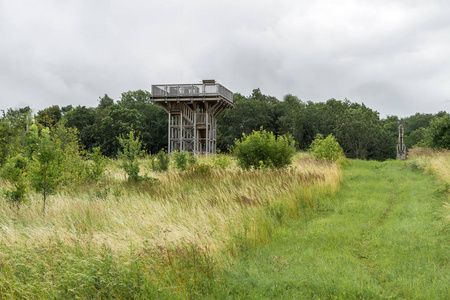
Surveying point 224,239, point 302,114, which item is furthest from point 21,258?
point 302,114

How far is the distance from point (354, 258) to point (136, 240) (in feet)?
13.5

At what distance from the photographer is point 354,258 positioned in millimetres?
7133

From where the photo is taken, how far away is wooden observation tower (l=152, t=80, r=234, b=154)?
122ft

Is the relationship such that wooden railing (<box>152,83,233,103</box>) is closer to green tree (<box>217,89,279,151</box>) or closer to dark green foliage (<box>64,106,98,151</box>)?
green tree (<box>217,89,279,151</box>)

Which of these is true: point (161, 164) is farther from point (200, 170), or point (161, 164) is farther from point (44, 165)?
point (44, 165)

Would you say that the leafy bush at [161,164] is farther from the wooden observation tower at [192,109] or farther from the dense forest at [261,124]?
the dense forest at [261,124]

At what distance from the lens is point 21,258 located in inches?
251

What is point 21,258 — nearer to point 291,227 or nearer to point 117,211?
point 117,211

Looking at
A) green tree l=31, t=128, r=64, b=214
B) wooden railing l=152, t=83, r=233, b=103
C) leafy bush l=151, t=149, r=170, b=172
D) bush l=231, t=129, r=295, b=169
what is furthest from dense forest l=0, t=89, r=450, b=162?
green tree l=31, t=128, r=64, b=214

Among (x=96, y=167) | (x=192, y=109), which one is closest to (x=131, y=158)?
(x=96, y=167)

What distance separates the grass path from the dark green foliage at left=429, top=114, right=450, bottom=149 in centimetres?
1920

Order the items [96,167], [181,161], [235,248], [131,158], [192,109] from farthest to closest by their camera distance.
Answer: [192,109] < [181,161] < [131,158] < [96,167] < [235,248]

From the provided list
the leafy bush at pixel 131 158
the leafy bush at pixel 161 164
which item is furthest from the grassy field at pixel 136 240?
the leafy bush at pixel 161 164

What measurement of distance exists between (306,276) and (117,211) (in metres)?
5.75
